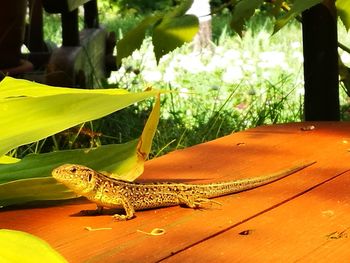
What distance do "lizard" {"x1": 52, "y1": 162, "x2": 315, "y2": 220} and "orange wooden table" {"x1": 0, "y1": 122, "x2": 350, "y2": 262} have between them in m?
0.02

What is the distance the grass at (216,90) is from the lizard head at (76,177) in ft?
2.94

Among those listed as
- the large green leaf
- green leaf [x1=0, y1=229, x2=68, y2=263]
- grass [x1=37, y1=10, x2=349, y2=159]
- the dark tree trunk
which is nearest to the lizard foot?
the large green leaf

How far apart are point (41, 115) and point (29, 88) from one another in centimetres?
7

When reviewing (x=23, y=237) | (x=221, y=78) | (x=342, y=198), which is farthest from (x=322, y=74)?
(x=221, y=78)

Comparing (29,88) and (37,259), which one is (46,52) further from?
(37,259)

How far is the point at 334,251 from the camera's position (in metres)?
1.24

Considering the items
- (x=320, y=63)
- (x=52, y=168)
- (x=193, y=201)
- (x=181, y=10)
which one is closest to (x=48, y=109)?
(x=52, y=168)

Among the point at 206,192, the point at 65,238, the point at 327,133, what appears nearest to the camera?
the point at 65,238

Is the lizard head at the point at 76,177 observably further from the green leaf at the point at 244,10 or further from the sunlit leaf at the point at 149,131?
the green leaf at the point at 244,10

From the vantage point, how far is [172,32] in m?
1.88

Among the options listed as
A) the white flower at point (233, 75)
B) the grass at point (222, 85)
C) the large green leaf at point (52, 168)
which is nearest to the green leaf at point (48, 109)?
the large green leaf at point (52, 168)

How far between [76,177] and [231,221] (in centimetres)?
28

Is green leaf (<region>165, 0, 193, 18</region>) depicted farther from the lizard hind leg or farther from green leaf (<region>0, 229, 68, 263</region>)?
green leaf (<region>0, 229, 68, 263</region>)

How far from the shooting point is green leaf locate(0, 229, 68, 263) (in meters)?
0.96
